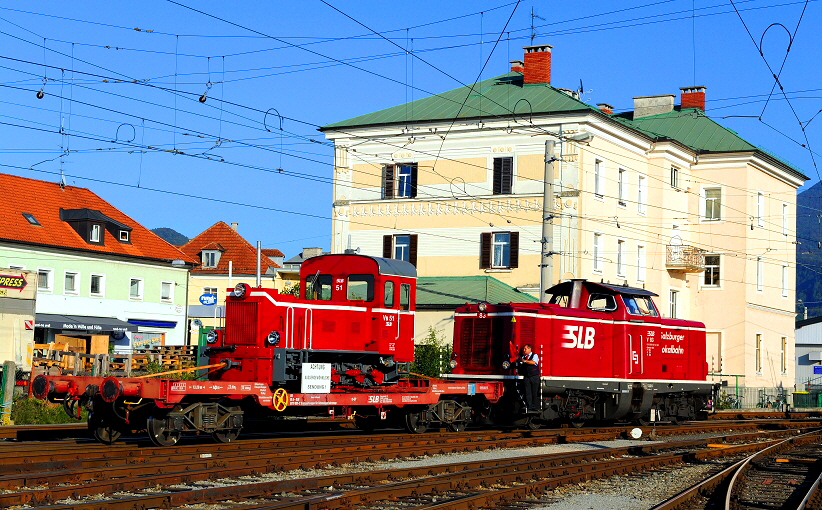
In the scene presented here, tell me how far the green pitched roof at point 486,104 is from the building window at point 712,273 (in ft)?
45.2

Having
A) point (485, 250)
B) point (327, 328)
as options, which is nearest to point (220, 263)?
point (485, 250)

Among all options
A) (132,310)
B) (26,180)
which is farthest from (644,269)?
(26,180)

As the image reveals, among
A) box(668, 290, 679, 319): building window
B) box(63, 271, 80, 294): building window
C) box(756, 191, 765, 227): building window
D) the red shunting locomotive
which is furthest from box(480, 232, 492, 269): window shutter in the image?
box(63, 271, 80, 294): building window

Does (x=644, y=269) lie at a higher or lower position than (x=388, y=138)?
lower

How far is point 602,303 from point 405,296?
6.30m

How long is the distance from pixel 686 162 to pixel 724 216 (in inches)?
136

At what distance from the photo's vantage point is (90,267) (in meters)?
52.1

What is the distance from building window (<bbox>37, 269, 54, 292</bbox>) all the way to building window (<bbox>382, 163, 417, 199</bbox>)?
16.7 metres

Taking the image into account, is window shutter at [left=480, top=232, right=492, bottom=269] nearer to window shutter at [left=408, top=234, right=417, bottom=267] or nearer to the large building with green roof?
the large building with green roof

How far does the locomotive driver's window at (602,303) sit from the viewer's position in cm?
2538

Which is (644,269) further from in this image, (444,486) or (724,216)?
(444,486)

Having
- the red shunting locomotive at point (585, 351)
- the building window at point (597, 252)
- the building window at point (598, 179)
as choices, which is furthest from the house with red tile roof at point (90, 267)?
the red shunting locomotive at point (585, 351)

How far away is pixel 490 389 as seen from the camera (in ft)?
74.8

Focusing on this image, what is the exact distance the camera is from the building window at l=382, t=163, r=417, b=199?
4869cm
